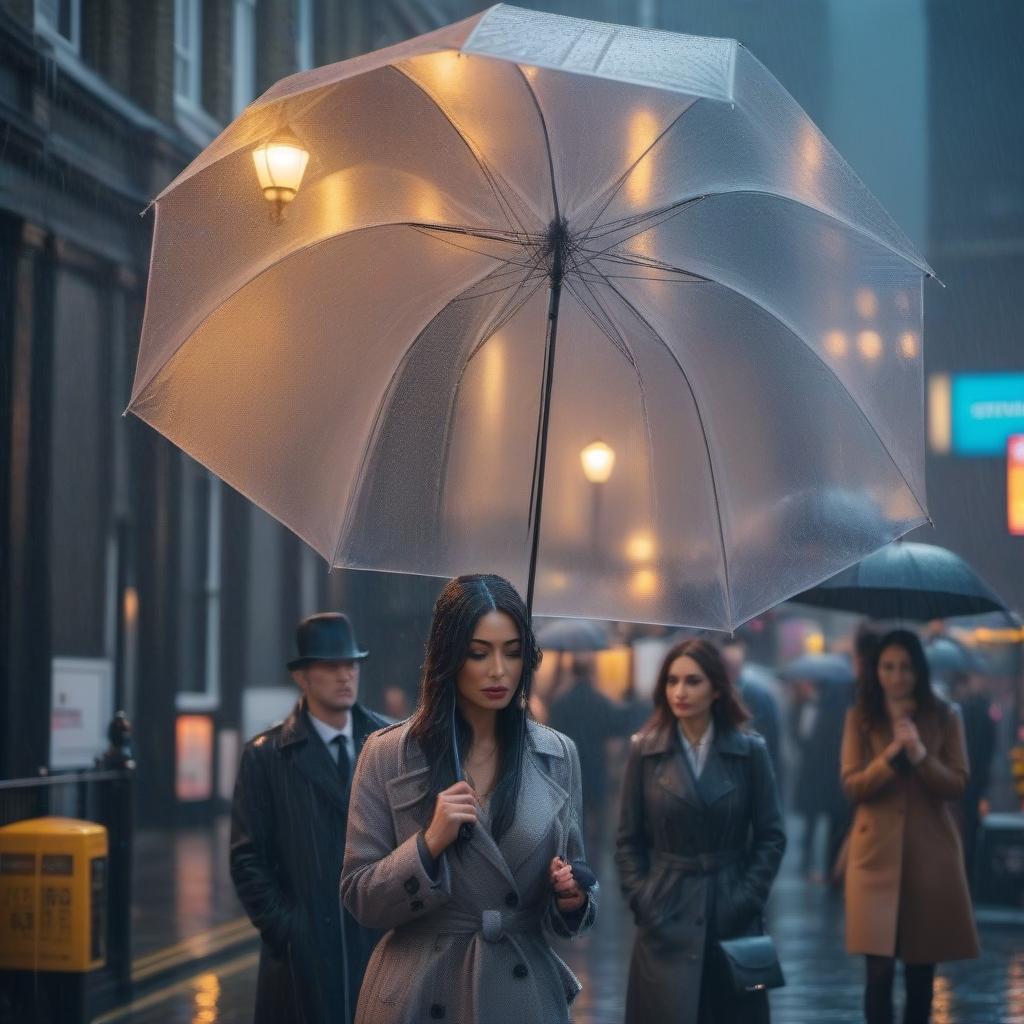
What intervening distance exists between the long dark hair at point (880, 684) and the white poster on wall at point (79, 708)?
752 centimetres

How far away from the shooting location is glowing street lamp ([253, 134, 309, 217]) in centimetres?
478

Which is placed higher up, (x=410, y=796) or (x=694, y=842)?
(x=410, y=796)

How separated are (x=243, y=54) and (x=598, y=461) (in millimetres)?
16269

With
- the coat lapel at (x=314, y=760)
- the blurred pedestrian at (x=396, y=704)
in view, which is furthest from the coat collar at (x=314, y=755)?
the blurred pedestrian at (x=396, y=704)

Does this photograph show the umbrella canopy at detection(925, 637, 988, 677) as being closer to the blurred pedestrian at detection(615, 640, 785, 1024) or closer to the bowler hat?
the blurred pedestrian at detection(615, 640, 785, 1024)

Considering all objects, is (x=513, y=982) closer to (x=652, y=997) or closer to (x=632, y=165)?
(x=632, y=165)

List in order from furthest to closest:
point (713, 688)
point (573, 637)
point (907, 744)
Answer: point (573, 637)
point (907, 744)
point (713, 688)

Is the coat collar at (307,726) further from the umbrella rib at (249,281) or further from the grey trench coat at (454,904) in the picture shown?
the grey trench coat at (454,904)

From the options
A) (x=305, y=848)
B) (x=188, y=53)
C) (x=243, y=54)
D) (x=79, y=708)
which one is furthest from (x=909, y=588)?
(x=243, y=54)

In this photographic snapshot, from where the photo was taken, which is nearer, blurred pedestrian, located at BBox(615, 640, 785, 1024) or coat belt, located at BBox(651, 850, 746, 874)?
blurred pedestrian, located at BBox(615, 640, 785, 1024)

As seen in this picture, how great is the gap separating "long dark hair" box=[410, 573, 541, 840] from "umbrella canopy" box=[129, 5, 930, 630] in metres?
0.46

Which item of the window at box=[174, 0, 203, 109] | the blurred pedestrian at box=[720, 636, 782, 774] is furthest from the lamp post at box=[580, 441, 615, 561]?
the window at box=[174, 0, 203, 109]

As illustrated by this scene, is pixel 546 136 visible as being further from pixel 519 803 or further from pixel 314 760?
pixel 314 760

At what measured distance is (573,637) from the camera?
17.1m
